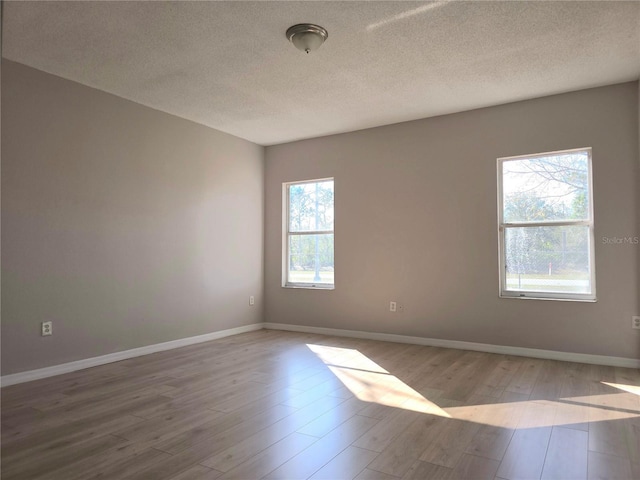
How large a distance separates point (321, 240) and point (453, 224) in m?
1.86

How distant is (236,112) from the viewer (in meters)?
4.82

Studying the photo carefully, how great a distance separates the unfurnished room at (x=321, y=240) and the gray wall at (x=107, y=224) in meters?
0.02

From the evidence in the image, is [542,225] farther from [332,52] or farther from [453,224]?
[332,52]

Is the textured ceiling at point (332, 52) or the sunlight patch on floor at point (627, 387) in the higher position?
the textured ceiling at point (332, 52)

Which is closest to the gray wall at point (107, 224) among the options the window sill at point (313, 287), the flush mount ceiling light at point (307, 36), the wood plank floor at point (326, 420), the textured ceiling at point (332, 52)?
the textured ceiling at point (332, 52)

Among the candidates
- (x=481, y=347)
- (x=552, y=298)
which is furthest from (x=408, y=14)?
(x=481, y=347)

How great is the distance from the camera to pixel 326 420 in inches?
107

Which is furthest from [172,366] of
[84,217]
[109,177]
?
[109,177]

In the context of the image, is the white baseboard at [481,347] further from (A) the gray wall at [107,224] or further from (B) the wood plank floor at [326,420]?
(A) the gray wall at [107,224]

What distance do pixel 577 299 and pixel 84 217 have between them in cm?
484

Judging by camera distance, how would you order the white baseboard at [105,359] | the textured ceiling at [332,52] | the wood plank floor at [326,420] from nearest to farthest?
the wood plank floor at [326,420] → the textured ceiling at [332,52] → the white baseboard at [105,359]

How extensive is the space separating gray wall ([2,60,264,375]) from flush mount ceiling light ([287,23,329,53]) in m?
2.24

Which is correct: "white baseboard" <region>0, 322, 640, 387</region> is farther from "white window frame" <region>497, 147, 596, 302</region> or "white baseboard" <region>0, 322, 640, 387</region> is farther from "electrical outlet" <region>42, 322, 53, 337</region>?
"white window frame" <region>497, 147, 596, 302</region>

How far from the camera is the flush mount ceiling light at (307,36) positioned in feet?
9.84
